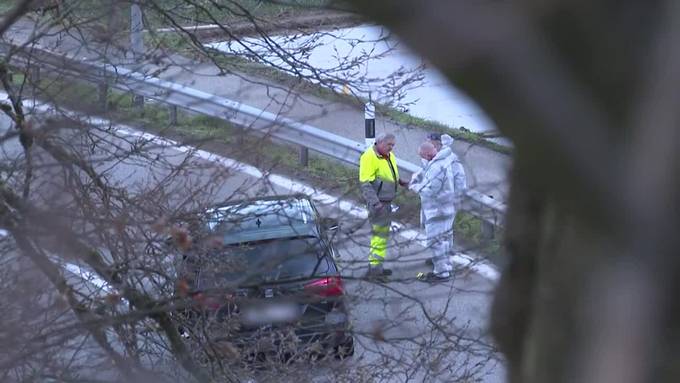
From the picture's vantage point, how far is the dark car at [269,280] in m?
4.37

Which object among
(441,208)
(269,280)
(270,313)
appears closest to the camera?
(269,280)

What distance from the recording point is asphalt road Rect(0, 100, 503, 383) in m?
4.81

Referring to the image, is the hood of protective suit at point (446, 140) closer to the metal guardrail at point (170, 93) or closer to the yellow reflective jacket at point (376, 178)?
the yellow reflective jacket at point (376, 178)

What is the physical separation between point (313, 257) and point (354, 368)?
138 cm

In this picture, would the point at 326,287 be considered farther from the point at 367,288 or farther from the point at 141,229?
the point at 141,229

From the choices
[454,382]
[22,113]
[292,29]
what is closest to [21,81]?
[22,113]

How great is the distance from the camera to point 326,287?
4.68 metres

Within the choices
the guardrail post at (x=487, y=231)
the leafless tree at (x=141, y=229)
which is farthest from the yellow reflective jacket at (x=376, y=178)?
the guardrail post at (x=487, y=231)

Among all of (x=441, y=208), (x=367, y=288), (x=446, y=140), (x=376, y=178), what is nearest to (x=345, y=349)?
(x=367, y=288)

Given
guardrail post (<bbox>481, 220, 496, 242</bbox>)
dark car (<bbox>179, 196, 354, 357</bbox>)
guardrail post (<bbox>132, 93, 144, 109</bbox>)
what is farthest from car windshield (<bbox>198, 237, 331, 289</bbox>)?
guardrail post (<bbox>132, 93, 144, 109</bbox>)

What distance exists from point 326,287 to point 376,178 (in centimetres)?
188

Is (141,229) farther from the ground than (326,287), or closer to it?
farther from the ground

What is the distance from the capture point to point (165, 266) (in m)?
5.02

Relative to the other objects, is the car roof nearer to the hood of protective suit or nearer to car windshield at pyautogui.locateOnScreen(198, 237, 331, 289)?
car windshield at pyautogui.locateOnScreen(198, 237, 331, 289)
